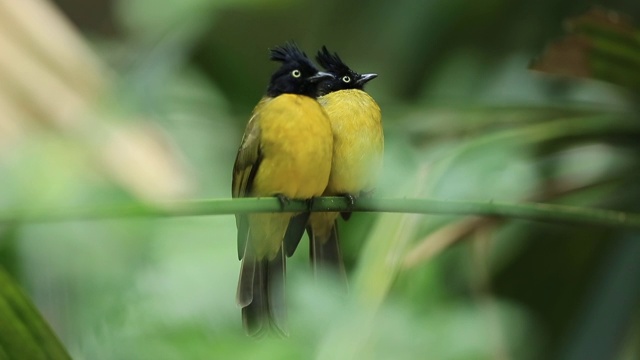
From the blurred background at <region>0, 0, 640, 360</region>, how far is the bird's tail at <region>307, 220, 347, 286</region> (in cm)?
2

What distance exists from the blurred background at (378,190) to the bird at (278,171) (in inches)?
1.4

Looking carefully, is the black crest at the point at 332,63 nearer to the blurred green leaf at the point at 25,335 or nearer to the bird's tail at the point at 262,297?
the bird's tail at the point at 262,297

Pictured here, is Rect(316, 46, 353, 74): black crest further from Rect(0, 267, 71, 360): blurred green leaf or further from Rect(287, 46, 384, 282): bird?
Rect(0, 267, 71, 360): blurred green leaf

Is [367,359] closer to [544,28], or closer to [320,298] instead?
[320,298]

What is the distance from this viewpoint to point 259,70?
0.87 m

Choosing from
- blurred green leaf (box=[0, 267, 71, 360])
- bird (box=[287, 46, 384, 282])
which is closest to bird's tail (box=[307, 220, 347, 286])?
bird (box=[287, 46, 384, 282])

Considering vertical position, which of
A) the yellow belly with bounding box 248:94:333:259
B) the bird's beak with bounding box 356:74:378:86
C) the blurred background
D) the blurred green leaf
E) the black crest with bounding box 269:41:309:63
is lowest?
the blurred background

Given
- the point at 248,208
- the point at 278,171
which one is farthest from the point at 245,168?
the point at 248,208

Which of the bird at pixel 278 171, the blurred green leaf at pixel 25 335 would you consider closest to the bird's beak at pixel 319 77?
the bird at pixel 278 171

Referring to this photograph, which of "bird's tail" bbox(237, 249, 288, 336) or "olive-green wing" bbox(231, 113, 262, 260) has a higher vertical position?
"olive-green wing" bbox(231, 113, 262, 260)

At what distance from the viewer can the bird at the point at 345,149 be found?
504mm

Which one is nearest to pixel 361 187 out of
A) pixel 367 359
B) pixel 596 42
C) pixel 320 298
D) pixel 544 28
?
pixel 320 298

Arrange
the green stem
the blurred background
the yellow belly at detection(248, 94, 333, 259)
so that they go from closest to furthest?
the green stem
the yellow belly at detection(248, 94, 333, 259)
the blurred background

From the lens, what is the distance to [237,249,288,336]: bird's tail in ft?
1.62
